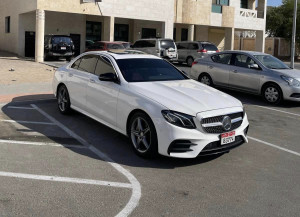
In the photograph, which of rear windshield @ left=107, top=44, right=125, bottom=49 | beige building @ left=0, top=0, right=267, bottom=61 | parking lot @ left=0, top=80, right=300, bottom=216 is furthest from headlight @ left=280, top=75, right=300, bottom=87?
beige building @ left=0, top=0, right=267, bottom=61

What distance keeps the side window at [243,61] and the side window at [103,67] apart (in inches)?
226

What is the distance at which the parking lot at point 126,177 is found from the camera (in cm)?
417

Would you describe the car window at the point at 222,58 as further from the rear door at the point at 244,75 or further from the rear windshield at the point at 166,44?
the rear windshield at the point at 166,44

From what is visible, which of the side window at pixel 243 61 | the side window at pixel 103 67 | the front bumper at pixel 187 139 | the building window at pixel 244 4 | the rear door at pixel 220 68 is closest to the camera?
the front bumper at pixel 187 139

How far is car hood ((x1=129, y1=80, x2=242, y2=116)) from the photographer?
5445 millimetres

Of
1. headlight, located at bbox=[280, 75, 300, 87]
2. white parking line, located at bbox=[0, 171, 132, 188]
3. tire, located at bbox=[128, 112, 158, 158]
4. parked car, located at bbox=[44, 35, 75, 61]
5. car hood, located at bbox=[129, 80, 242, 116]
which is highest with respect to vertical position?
parked car, located at bbox=[44, 35, 75, 61]

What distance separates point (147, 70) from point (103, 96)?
3.06 ft

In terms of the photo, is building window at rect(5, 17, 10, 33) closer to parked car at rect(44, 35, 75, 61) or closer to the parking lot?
parked car at rect(44, 35, 75, 61)

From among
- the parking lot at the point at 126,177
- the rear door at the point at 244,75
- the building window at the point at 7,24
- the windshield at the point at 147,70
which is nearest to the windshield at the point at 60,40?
the building window at the point at 7,24

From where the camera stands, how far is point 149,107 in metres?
5.54

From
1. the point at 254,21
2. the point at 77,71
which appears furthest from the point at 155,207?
the point at 254,21

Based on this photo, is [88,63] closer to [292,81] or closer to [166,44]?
[292,81]

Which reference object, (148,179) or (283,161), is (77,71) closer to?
(148,179)

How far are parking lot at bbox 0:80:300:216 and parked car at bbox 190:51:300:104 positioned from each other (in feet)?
10.3
